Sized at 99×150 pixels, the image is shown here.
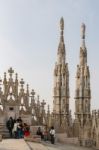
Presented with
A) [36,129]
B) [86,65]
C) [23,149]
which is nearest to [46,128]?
[36,129]

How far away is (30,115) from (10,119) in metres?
3.04

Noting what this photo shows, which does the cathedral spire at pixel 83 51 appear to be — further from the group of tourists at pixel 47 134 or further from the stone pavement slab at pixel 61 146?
the stone pavement slab at pixel 61 146

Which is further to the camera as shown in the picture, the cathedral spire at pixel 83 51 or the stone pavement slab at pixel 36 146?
the cathedral spire at pixel 83 51

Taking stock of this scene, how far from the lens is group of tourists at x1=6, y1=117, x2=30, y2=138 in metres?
31.6

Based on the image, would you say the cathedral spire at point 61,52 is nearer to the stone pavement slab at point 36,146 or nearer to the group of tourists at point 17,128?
the group of tourists at point 17,128

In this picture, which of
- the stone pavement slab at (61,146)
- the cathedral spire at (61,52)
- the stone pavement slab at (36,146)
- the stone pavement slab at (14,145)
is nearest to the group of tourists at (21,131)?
the stone pavement slab at (61,146)

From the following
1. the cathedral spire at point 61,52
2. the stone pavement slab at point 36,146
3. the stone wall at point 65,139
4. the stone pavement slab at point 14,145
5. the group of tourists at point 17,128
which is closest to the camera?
the stone pavement slab at point 14,145

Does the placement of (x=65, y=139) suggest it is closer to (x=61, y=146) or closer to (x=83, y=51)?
(x=61, y=146)

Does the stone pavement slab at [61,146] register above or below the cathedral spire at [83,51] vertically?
below

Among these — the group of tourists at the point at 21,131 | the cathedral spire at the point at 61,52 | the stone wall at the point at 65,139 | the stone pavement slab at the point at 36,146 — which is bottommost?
the stone pavement slab at the point at 36,146

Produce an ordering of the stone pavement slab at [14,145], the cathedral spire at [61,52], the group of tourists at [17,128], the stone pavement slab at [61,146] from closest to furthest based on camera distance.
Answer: the stone pavement slab at [14,145]
the stone pavement slab at [61,146]
the group of tourists at [17,128]
the cathedral spire at [61,52]

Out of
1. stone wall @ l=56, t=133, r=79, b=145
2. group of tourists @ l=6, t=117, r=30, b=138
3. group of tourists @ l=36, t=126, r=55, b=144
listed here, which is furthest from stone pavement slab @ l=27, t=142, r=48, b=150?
stone wall @ l=56, t=133, r=79, b=145

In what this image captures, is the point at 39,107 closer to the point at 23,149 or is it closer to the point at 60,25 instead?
the point at 60,25

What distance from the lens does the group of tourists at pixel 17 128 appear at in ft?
104
